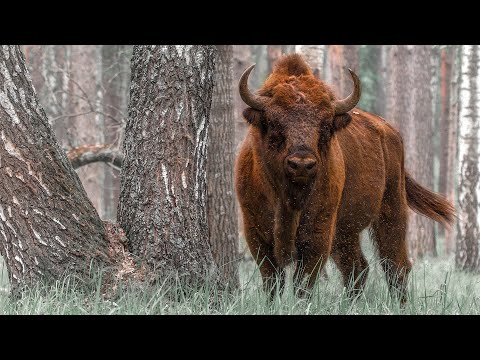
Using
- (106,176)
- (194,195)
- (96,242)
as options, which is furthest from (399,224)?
(106,176)

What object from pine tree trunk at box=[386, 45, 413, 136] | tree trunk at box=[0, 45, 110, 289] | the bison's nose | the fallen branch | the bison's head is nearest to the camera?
tree trunk at box=[0, 45, 110, 289]

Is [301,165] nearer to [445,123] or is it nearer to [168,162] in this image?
[168,162]

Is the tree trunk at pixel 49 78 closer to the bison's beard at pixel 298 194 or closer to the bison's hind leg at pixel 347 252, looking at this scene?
the bison's hind leg at pixel 347 252

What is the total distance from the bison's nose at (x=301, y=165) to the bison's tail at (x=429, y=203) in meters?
3.72

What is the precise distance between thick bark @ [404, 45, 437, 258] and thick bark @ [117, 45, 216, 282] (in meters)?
11.2

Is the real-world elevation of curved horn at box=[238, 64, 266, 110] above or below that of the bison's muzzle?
above

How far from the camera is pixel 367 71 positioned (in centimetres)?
4081

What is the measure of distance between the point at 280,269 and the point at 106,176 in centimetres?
1869

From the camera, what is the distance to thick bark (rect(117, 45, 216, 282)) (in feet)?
18.2

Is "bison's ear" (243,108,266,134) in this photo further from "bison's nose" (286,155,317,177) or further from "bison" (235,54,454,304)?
"bison's nose" (286,155,317,177)

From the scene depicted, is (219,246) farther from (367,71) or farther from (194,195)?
(367,71)

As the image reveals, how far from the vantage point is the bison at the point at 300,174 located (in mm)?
5832

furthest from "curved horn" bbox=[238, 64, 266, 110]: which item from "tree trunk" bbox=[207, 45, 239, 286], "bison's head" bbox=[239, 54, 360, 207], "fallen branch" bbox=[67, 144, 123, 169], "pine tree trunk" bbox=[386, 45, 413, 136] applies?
"pine tree trunk" bbox=[386, 45, 413, 136]

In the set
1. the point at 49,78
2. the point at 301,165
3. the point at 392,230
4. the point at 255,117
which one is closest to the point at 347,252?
the point at 392,230
